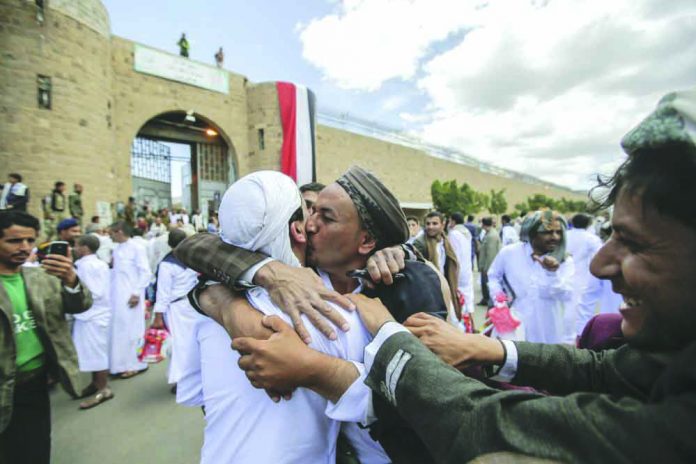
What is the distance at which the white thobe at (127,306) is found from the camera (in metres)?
4.54

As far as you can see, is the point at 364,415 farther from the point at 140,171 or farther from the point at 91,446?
the point at 140,171

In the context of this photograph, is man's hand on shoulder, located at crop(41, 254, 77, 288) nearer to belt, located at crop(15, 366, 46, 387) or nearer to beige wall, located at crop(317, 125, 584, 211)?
belt, located at crop(15, 366, 46, 387)

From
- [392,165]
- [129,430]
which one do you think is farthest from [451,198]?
[129,430]

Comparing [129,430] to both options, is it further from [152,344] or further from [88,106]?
[88,106]

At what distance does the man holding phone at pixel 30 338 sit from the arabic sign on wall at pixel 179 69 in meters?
15.6

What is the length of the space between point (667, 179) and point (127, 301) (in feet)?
18.1

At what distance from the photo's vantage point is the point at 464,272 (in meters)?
4.93

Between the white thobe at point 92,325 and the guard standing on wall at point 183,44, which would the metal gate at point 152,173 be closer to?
the guard standing on wall at point 183,44

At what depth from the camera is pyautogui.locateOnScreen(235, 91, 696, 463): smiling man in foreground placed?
53 cm

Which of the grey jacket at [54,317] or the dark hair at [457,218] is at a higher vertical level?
the dark hair at [457,218]

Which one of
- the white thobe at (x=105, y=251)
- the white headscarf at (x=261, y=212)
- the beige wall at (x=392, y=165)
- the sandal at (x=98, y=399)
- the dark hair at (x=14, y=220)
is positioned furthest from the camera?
the beige wall at (x=392, y=165)

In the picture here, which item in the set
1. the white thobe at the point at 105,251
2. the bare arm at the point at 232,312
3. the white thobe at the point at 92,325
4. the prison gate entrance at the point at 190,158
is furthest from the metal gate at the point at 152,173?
the bare arm at the point at 232,312

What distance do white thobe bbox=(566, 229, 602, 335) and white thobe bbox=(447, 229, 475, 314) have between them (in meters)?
1.24

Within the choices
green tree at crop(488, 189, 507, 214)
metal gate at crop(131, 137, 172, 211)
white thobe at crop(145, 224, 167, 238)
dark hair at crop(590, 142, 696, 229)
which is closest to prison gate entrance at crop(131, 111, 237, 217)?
metal gate at crop(131, 137, 172, 211)
